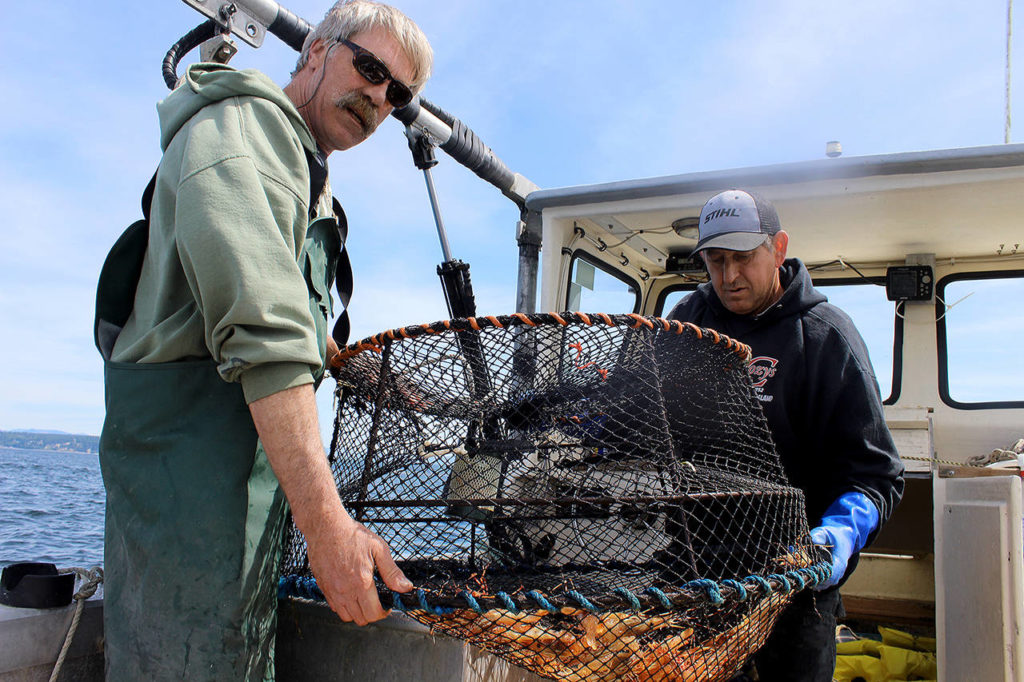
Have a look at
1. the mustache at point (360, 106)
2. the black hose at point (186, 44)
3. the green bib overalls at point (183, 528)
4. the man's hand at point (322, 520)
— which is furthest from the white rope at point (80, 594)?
the black hose at point (186, 44)

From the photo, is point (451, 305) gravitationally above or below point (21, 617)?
above

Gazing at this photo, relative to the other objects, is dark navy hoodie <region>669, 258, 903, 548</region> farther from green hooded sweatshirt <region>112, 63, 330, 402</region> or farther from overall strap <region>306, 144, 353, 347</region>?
green hooded sweatshirt <region>112, 63, 330, 402</region>

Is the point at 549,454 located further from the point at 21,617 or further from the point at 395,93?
the point at 21,617

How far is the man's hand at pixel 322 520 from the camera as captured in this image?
1256mm

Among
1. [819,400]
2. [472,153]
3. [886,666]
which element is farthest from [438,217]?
[886,666]

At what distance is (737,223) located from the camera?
93.1 inches

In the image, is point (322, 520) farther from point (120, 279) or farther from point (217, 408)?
point (120, 279)

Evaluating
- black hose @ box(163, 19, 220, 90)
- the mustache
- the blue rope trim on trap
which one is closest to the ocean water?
black hose @ box(163, 19, 220, 90)

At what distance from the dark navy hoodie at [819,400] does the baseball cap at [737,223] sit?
0.22 metres

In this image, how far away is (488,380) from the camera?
1.76 metres

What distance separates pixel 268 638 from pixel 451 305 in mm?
2199

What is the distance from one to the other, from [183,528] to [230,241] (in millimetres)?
570

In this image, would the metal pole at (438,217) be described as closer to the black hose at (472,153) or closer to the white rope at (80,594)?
the black hose at (472,153)

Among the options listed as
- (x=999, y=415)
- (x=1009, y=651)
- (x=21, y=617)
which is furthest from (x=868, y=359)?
(x=999, y=415)
